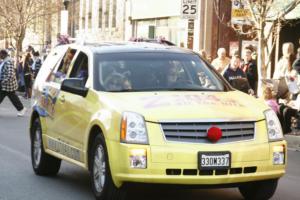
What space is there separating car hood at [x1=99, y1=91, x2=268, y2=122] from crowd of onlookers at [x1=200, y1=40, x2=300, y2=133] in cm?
564

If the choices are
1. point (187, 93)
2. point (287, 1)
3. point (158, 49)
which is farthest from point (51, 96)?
point (287, 1)

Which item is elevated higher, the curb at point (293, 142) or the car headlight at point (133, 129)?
the car headlight at point (133, 129)

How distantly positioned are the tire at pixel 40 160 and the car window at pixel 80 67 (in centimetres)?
117

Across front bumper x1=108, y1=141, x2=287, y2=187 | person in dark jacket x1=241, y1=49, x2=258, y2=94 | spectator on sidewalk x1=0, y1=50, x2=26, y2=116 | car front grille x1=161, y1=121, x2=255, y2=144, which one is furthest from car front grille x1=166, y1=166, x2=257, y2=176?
spectator on sidewalk x1=0, y1=50, x2=26, y2=116

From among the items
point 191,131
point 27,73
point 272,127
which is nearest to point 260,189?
point 272,127

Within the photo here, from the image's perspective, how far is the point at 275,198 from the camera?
27.8ft

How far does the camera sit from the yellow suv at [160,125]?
717 centimetres

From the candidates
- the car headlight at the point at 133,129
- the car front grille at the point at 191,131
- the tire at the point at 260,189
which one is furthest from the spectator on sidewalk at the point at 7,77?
the car front grille at the point at 191,131

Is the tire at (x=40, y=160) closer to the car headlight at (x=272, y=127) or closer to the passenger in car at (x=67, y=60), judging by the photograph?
the passenger in car at (x=67, y=60)

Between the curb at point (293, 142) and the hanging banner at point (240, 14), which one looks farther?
the hanging banner at point (240, 14)

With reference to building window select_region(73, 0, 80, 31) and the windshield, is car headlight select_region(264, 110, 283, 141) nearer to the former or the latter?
the windshield

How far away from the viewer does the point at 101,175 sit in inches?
303

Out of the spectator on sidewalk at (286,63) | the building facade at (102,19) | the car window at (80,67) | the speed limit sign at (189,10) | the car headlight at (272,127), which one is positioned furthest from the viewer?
the building facade at (102,19)

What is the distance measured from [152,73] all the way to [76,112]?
0.93 meters
